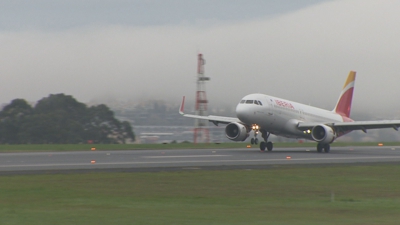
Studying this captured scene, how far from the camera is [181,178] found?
26.2 m

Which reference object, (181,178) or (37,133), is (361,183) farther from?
(37,133)

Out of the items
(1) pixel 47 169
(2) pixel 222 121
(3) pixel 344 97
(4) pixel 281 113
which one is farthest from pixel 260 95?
(1) pixel 47 169

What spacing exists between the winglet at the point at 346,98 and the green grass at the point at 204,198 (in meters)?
38.7

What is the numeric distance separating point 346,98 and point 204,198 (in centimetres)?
5131

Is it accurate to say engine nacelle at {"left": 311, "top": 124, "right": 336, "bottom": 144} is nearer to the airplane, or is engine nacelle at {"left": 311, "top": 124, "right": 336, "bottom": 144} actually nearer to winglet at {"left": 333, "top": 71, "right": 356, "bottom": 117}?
the airplane

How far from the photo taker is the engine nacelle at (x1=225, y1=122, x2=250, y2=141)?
55281mm

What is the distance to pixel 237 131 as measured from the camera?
5566cm

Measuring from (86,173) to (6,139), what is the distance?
65526mm

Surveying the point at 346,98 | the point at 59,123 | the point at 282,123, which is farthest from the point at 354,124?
the point at 59,123

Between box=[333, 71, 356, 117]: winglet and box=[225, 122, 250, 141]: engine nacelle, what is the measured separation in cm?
1589

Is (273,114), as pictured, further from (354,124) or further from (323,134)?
(354,124)

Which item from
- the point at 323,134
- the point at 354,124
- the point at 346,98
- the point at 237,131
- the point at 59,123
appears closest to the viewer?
the point at 323,134

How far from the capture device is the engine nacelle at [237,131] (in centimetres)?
5528

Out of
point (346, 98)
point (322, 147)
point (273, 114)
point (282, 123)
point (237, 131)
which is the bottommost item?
point (322, 147)
